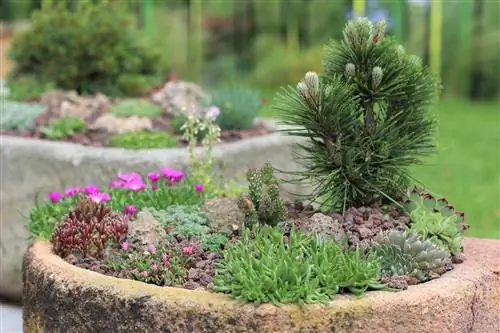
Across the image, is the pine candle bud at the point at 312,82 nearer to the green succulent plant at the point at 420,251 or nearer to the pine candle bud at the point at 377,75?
the pine candle bud at the point at 377,75

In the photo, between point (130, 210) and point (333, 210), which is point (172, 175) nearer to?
point (130, 210)

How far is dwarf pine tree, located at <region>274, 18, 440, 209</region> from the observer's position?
4.80 m

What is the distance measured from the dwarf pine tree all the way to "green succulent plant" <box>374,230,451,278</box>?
45cm

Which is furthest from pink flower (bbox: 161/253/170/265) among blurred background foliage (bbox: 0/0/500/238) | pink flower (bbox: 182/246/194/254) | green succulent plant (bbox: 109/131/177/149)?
blurred background foliage (bbox: 0/0/500/238)

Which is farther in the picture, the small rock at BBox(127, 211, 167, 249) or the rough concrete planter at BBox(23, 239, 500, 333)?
the small rock at BBox(127, 211, 167, 249)

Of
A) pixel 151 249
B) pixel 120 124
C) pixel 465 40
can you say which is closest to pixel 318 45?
pixel 465 40

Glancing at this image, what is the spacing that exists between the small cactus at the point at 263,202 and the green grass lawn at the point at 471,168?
7.06ft

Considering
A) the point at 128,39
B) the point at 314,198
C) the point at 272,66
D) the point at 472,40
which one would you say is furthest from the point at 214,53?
the point at 314,198

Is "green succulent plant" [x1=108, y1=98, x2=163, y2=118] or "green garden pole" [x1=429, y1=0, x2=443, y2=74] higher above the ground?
"green garden pole" [x1=429, y1=0, x2=443, y2=74]

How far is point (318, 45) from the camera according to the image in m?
19.2

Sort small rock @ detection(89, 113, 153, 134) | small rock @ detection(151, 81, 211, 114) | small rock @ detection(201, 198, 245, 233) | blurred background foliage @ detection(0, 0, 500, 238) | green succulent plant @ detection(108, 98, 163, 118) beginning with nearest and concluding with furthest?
small rock @ detection(201, 198, 245, 233) < small rock @ detection(89, 113, 153, 134) < green succulent plant @ detection(108, 98, 163, 118) < small rock @ detection(151, 81, 211, 114) < blurred background foliage @ detection(0, 0, 500, 238)

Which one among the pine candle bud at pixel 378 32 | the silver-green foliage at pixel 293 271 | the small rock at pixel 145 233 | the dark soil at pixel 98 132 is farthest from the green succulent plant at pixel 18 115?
the silver-green foliage at pixel 293 271

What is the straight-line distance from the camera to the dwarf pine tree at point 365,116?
4.80 m

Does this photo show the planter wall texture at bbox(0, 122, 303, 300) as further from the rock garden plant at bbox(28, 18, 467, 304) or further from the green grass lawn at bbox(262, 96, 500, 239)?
the green grass lawn at bbox(262, 96, 500, 239)
